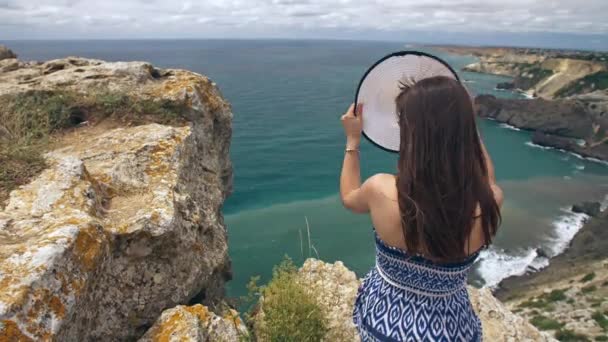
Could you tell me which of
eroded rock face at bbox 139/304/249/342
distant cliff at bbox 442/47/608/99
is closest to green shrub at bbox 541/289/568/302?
eroded rock face at bbox 139/304/249/342

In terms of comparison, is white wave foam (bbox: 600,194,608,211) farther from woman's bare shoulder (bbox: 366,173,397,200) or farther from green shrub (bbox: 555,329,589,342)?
woman's bare shoulder (bbox: 366,173,397,200)

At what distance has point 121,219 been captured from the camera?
4.45m

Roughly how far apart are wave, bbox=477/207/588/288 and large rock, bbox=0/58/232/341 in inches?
1018

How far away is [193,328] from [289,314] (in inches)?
37.2

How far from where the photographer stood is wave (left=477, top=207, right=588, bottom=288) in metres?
29.0

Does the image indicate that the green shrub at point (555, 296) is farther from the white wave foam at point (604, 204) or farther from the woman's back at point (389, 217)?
the woman's back at point (389, 217)

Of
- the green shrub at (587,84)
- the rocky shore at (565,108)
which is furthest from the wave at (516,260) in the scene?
the green shrub at (587,84)

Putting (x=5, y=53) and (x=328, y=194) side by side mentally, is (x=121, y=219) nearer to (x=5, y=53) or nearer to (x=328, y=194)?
(x=5, y=53)

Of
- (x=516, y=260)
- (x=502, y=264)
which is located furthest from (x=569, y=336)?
(x=516, y=260)

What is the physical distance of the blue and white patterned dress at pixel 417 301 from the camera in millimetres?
2658

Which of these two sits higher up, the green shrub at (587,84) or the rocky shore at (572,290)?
the green shrub at (587,84)

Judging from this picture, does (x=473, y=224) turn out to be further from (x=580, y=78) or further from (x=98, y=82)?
(x=580, y=78)

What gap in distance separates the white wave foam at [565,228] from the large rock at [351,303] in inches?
1168

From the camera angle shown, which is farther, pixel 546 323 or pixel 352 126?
pixel 546 323
